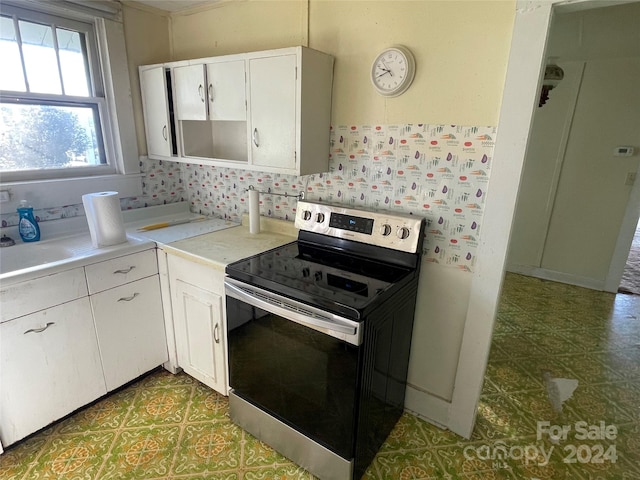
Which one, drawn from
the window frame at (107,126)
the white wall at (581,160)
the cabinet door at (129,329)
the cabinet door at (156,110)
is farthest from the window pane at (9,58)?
the white wall at (581,160)

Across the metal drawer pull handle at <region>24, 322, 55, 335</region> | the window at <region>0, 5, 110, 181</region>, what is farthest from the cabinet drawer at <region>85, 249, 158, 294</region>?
the window at <region>0, 5, 110, 181</region>

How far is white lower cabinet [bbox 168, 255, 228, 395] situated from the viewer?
5.94ft

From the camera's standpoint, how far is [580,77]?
3354 millimetres

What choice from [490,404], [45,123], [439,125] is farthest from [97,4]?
[490,404]

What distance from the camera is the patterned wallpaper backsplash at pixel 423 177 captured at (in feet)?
5.12

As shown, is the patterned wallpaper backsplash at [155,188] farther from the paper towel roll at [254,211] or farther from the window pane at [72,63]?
the paper towel roll at [254,211]

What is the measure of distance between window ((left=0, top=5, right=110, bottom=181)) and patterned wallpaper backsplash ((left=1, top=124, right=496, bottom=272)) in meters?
0.31

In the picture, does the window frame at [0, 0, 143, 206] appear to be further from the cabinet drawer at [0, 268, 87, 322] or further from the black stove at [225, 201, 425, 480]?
the black stove at [225, 201, 425, 480]

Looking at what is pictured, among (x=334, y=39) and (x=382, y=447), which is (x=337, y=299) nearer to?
(x=382, y=447)

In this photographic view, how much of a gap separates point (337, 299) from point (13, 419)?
5.35ft

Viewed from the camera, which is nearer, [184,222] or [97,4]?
[97,4]

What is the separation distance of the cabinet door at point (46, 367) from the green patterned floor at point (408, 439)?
0.16 m

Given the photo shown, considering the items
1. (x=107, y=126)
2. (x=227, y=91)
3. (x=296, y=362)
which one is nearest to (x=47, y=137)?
(x=107, y=126)

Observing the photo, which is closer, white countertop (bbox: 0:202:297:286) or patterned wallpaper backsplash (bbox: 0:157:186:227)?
white countertop (bbox: 0:202:297:286)
